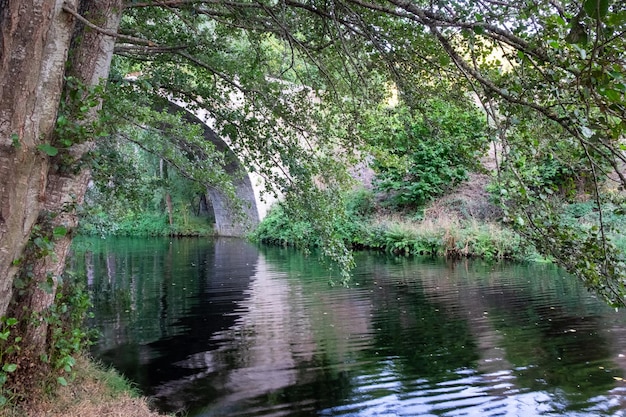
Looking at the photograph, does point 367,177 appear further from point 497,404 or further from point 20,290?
point 20,290

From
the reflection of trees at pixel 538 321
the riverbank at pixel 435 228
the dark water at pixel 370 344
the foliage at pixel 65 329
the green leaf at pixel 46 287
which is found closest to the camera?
the green leaf at pixel 46 287

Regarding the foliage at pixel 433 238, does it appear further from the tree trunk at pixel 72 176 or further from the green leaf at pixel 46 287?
the green leaf at pixel 46 287

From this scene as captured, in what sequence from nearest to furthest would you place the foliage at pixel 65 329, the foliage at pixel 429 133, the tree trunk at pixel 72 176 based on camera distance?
1. the tree trunk at pixel 72 176
2. the foliage at pixel 65 329
3. the foliage at pixel 429 133

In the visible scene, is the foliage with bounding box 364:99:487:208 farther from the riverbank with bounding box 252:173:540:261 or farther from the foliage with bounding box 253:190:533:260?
the riverbank with bounding box 252:173:540:261

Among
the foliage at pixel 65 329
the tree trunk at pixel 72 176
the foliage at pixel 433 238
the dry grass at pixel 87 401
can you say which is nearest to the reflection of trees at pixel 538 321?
the foliage at pixel 433 238

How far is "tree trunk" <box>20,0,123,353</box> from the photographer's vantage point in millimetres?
3342

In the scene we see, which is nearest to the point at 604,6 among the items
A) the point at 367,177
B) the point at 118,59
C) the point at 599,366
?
the point at 599,366

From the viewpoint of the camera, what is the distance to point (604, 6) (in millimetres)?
1112

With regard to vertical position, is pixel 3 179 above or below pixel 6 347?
above

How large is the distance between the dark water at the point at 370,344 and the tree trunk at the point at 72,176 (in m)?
0.91

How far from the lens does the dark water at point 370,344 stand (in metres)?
5.09

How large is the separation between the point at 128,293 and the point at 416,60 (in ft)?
27.2

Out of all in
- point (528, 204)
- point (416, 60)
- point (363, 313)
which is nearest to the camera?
point (528, 204)

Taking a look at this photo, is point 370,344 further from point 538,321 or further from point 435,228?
point 435,228
